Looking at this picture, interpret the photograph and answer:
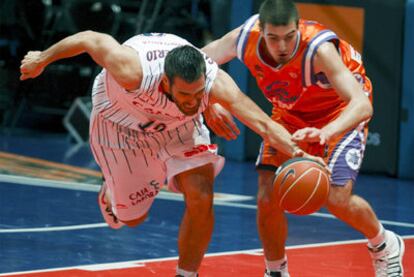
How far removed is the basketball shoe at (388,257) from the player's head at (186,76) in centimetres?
177

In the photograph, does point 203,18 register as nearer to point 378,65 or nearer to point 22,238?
point 378,65

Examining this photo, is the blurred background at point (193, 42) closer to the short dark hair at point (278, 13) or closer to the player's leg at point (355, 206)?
the player's leg at point (355, 206)

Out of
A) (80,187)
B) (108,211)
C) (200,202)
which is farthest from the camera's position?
(80,187)

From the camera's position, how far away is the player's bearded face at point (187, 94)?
6.48m

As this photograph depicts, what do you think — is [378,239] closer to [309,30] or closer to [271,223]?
[271,223]

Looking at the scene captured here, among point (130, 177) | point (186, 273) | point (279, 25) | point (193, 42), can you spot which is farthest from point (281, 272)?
point (193, 42)

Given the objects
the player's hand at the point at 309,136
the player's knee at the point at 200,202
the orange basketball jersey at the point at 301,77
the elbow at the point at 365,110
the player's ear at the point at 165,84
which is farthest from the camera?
the orange basketball jersey at the point at 301,77

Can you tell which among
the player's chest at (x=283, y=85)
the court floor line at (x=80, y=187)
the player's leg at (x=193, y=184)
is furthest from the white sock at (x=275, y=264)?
the court floor line at (x=80, y=187)

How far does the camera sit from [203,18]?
16.0 meters

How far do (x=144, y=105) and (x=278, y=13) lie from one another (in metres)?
0.96

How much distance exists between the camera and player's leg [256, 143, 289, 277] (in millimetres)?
7434

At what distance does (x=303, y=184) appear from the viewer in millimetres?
6484

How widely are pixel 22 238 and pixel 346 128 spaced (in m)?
3.41

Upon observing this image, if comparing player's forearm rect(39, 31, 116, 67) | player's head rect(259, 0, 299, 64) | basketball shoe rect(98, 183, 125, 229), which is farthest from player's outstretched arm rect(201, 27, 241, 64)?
basketball shoe rect(98, 183, 125, 229)
